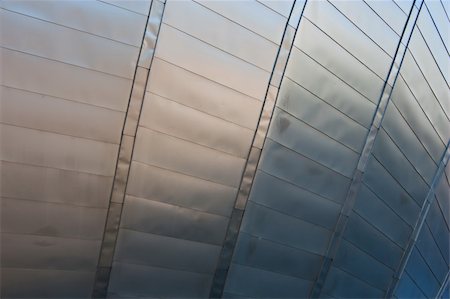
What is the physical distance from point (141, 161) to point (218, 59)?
95.3 inches

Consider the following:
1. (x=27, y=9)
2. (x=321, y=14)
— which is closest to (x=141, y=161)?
(x=27, y=9)

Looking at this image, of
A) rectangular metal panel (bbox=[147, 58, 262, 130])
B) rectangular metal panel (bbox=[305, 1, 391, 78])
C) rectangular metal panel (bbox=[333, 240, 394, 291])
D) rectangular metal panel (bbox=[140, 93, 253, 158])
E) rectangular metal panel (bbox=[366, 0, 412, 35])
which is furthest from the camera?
rectangular metal panel (bbox=[333, 240, 394, 291])

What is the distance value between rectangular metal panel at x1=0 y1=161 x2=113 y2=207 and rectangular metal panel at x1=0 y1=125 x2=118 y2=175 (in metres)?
0.12

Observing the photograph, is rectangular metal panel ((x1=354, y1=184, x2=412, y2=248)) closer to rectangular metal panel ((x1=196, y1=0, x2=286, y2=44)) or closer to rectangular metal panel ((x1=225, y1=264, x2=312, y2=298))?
rectangular metal panel ((x1=225, y1=264, x2=312, y2=298))

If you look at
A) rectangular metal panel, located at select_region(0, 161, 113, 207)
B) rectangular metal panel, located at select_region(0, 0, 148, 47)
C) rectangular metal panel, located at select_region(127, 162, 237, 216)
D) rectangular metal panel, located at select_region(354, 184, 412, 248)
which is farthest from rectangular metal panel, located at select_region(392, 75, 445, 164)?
rectangular metal panel, located at select_region(0, 161, 113, 207)

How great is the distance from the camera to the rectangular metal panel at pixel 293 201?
316 inches

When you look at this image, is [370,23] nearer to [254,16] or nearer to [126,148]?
[254,16]

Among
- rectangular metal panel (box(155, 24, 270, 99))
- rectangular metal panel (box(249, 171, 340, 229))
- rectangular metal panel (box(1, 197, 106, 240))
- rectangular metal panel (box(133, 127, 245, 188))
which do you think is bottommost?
rectangular metal panel (box(1, 197, 106, 240))

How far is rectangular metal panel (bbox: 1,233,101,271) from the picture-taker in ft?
22.1

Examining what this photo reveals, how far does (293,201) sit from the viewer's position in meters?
8.52

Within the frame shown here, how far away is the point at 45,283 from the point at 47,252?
67cm

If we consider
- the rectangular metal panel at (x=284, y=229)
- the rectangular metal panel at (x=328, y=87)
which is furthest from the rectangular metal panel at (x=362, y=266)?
the rectangular metal panel at (x=328, y=87)

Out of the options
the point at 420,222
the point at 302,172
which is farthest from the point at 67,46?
the point at 420,222

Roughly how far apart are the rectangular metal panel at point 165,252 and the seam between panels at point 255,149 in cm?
28
